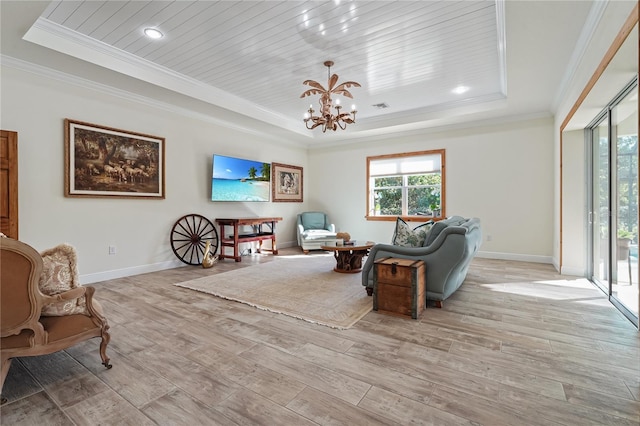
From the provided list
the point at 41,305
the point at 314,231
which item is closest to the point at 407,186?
the point at 314,231

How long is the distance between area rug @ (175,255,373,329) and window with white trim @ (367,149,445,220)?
8.54 feet

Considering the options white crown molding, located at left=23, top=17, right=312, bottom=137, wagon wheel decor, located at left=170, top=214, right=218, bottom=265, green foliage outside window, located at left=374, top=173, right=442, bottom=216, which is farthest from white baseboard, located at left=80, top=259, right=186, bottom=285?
green foliage outside window, located at left=374, top=173, right=442, bottom=216

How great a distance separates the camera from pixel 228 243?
18.8 ft

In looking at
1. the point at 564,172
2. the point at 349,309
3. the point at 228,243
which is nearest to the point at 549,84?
the point at 564,172

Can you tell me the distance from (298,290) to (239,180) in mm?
3306

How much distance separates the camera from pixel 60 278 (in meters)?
1.89

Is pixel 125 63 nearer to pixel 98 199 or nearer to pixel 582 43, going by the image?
pixel 98 199

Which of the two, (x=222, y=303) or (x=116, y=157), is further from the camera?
(x=116, y=157)

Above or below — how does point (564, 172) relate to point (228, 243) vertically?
above

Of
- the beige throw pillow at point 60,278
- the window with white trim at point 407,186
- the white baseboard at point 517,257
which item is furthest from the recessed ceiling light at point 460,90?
the beige throw pillow at point 60,278

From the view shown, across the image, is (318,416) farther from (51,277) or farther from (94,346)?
(94,346)

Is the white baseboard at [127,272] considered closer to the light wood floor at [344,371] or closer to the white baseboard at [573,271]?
the light wood floor at [344,371]

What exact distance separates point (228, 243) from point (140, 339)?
3326 mm

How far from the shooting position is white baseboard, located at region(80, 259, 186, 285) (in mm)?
4160
